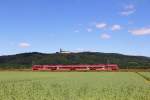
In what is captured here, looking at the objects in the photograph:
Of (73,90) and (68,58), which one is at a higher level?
(68,58)

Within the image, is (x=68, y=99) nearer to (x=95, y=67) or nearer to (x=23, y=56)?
(x=95, y=67)

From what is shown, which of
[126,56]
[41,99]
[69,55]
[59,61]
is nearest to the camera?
[41,99]

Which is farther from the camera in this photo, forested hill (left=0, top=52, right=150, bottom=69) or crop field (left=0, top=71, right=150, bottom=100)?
forested hill (left=0, top=52, right=150, bottom=69)

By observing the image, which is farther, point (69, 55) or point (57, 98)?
point (69, 55)

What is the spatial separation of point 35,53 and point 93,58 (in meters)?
31.5

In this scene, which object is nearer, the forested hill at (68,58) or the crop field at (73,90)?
the crop field at (73,90)

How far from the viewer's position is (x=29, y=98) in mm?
14508

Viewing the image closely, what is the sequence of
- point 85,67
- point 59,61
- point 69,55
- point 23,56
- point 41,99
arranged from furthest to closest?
point 23,56 < point 69,55 < point 59,61 < point 85,67 < point 41,99

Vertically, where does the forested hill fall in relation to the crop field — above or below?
above

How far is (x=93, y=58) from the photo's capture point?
175000 millimetres

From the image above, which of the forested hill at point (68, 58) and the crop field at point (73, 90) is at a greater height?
the forested hill at point (68, 58)

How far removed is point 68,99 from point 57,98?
1.55ft

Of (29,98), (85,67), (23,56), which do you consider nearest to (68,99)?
(29,98)

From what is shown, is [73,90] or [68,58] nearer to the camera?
[73,90]
